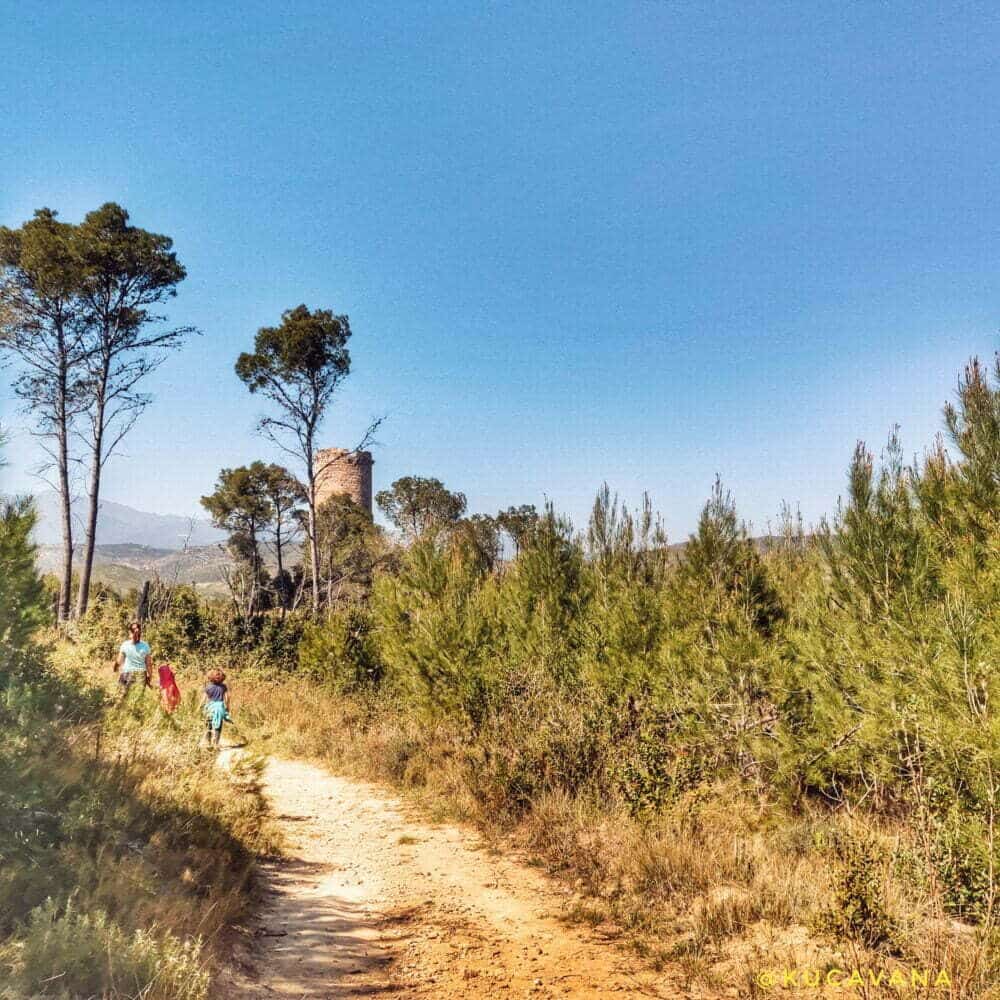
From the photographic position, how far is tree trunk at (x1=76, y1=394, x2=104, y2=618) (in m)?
17.1

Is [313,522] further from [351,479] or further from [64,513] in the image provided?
[351,479]

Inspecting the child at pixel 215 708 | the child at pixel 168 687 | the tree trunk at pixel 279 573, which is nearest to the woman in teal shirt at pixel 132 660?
the child at pixel 168 687

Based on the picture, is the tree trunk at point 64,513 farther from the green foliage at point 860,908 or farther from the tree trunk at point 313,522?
the green foliage at point 860,908

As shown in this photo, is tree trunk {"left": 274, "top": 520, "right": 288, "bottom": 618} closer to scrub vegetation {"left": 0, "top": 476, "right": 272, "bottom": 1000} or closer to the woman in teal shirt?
the woman in teal shirt

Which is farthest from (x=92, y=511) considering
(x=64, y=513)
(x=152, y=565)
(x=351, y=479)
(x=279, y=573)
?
(x=351, y=479)

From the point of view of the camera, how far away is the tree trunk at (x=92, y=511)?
1712 cm

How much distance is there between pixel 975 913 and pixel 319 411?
18.4 meters

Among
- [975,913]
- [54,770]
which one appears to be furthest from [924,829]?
[54,770]

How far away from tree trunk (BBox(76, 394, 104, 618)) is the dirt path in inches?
521

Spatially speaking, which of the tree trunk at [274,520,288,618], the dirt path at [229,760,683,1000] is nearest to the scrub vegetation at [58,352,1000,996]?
the dirt path at [229,760,683,1000]

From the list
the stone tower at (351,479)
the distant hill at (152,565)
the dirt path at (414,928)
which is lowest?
the dirt path at (414,928)

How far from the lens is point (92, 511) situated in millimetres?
17281

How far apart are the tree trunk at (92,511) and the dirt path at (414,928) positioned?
13238mm

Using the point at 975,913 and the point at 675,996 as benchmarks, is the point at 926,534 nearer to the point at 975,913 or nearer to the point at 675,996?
the point at 975,913
